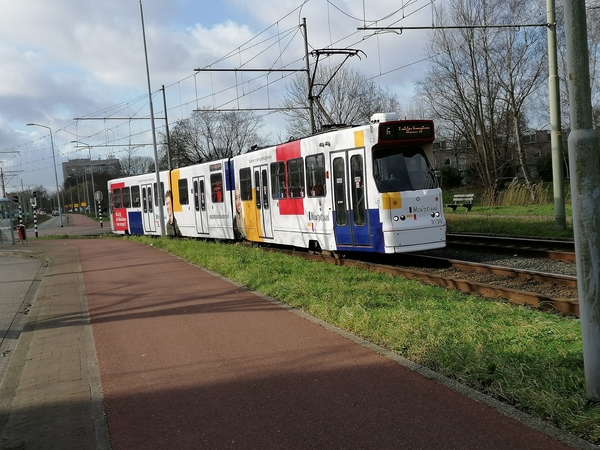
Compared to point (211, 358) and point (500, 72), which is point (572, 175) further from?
point (500, 72)

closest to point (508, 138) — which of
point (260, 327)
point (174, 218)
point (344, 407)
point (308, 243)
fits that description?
point (174, 218)

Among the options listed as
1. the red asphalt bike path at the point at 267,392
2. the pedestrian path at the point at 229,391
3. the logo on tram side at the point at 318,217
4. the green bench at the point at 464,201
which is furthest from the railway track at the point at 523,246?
the green bench at the point at 464,201

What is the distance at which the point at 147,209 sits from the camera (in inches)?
1172

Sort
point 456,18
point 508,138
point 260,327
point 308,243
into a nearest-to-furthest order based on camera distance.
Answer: point 260,327, point 308,243, point 456,18, point 508,138

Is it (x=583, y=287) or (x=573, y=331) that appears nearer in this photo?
(x=583, y=287)

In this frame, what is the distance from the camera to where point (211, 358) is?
22.4ft

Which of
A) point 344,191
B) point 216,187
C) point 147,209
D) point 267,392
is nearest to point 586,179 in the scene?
point 267,392

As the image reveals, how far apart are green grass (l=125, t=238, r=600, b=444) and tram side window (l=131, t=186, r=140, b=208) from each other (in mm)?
19880

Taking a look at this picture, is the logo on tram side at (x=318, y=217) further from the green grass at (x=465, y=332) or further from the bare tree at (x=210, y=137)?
the bare tree at (x=210, y=137)

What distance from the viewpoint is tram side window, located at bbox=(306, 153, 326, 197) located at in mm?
14430

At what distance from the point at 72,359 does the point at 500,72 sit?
32948 millimetres

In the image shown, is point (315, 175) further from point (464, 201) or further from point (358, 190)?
point (464, 201)

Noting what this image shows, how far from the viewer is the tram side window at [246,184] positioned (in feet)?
61.5

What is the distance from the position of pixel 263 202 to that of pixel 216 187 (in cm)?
409
